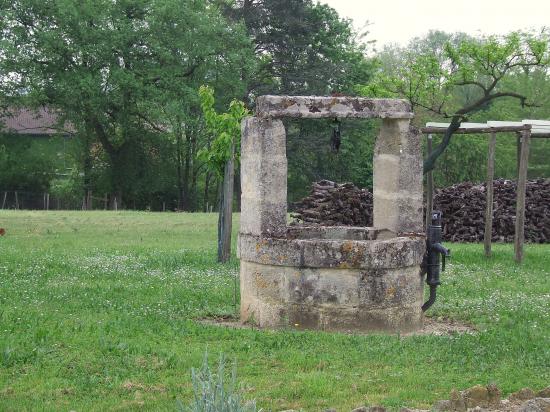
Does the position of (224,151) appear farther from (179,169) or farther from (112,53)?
(179,169)

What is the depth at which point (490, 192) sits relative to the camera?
17828 millimetres

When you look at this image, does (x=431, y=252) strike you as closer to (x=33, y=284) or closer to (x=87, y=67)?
(x=33, y=284)

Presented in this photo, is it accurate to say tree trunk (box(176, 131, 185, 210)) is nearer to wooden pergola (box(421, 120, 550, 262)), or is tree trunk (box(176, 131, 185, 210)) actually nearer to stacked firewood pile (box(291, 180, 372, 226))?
stacked firewood pile (box(291, 180, 372, 226))

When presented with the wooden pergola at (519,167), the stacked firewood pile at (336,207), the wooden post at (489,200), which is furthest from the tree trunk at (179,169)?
the wooden post at (489,200)

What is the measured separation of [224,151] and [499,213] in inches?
420

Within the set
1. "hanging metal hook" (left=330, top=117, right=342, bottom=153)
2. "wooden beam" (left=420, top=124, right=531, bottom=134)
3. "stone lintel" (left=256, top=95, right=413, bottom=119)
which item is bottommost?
"hanging metal hook" (left=330, top=117, right=342, bottom=153)

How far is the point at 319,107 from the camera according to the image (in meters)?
9.78

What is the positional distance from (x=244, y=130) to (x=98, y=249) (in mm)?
9259

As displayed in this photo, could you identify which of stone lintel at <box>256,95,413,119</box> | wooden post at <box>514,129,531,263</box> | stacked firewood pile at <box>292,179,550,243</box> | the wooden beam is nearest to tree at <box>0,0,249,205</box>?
stacked firewood pile at <box>292,179,550,243</box>

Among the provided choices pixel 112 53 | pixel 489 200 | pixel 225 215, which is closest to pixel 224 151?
pixel 225 215

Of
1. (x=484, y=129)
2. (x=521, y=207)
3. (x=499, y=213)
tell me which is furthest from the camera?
(x=499, y=213)

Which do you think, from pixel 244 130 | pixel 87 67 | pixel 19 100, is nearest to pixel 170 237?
pixel 244 130

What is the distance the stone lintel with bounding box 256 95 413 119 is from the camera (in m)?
9.66

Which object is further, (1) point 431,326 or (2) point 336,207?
(2) point 336,207
